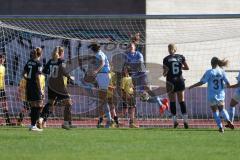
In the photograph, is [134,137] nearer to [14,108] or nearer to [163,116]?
[163,116]

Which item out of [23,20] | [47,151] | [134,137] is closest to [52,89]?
[23,20]

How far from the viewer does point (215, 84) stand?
1700 centimetres

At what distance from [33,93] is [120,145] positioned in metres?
4.42

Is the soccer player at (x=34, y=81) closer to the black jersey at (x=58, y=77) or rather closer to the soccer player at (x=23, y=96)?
the black jersey at (x=58, y=77)

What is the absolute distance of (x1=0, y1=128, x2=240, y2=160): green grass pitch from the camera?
441 inches

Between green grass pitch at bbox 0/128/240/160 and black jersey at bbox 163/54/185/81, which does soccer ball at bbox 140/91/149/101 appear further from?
green grass pitch at bbox 0/128/240/160

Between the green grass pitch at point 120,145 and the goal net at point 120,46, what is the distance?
3659 mm

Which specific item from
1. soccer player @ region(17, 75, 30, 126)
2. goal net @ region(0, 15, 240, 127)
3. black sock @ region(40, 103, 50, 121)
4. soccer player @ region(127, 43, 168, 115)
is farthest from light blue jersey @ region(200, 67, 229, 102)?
soccer player @ region(17, 75, 30, 126)

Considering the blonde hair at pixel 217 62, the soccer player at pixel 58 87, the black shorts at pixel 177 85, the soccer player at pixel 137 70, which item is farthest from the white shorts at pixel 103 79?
the blonde hair at pixel 217 62

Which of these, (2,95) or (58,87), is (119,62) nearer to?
(58,87)

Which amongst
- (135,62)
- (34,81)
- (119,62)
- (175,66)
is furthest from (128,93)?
(34,81)

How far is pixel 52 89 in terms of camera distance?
1764cm

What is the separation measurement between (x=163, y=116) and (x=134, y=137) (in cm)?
499

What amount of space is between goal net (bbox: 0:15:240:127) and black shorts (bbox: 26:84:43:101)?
246cm
